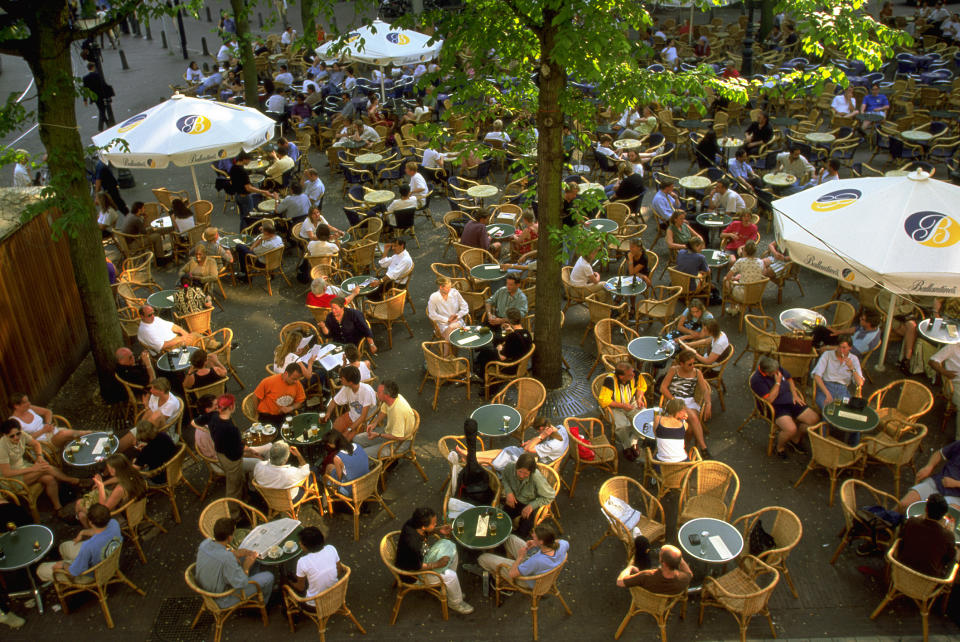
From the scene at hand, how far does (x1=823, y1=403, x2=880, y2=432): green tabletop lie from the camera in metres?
8.25

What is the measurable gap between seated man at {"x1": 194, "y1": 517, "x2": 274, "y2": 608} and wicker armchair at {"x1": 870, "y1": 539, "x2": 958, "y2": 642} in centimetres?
569

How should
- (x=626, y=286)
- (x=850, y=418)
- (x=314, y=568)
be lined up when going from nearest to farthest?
1. (x=314, y=568)
2. (x=850, y=418)
3. (x=626, y=286)

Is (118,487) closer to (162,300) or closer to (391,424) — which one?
(391,424)

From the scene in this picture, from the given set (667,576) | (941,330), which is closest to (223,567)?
(667,576)

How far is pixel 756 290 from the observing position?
36.1ft

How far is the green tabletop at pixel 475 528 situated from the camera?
705 centimetres

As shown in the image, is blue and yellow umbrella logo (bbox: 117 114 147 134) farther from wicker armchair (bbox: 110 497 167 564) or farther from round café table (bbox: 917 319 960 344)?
round café table (bbox: 917 319 960 344)

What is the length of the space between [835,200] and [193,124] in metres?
9.59

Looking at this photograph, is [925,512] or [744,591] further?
[925,512]

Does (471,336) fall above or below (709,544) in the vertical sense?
above

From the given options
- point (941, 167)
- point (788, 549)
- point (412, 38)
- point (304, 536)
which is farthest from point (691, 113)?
point (304, 536)

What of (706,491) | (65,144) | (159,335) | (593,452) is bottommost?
(706,491)

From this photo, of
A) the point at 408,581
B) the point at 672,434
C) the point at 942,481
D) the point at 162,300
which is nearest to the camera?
the point at 408,581

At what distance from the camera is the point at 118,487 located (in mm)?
7660
